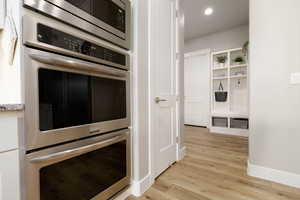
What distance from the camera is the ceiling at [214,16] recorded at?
2.96m

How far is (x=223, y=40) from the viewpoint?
413 cm

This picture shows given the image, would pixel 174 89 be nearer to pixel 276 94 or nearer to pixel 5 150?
pixel 276 94

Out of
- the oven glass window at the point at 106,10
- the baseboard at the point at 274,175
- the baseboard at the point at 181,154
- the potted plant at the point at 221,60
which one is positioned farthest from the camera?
the potted plant at the point at 221,60

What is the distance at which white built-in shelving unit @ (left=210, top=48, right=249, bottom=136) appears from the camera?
3672 mm

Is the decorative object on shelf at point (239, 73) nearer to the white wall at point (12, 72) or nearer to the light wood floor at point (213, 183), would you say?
the light wood floor at point (213, 183)

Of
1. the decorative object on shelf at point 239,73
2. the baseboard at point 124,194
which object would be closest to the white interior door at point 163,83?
the baseboard at point 124,194

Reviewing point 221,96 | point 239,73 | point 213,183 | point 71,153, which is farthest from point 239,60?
point 71,153

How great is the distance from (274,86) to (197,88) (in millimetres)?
3008

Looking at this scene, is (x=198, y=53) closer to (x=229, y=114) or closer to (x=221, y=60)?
(x=221, y=60)

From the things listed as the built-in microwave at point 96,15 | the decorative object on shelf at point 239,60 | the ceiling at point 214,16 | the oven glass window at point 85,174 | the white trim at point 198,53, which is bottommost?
the oven glass window at point 85,174

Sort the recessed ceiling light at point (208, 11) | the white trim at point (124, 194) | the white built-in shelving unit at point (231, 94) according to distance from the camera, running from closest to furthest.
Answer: the white trim at point (124, 194) < the recessed ceiling light at point (208, 11) < the white built-in shelving unit at point (231, 94)

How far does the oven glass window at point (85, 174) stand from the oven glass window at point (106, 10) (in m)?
0.92

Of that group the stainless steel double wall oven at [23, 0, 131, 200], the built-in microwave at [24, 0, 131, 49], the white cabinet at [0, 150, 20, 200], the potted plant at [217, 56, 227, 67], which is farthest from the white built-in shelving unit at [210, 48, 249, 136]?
the white cabinet at [0, 150, 20, 200]

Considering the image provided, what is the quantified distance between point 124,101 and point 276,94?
1655 mm
